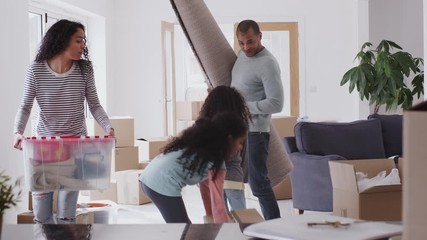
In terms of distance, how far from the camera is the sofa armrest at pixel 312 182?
5180 millimetres

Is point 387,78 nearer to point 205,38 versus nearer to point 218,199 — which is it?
point 205,38

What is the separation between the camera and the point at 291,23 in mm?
10367

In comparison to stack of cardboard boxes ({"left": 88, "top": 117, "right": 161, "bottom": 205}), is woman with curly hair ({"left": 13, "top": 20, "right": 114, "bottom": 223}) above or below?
above

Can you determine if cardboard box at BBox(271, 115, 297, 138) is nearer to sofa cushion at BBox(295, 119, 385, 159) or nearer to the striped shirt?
sofa cushion at BBox(295, 119, 385, 159)

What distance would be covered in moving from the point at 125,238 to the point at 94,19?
8.68 metres

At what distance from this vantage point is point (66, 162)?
273 cm

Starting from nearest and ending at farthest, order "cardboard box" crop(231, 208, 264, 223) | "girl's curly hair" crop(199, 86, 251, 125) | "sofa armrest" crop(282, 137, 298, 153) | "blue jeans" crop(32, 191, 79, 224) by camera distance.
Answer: "cardboard box" crop(231, 208, 264, 223), "girl's curly hair" crop(199, 86, 251, 125), "blue jeans" crop(32, 191, 79, 224), "sofa armrest" crop(282, 137, 298, 153)

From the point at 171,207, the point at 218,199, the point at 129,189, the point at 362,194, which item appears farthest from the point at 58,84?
the point at 129,189

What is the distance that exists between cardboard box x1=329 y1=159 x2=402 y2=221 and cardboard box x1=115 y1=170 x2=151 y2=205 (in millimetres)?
3322

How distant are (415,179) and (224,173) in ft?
6.48

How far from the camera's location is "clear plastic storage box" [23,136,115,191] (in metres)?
2.73

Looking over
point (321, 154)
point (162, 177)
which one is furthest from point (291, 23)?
point (162, 177)

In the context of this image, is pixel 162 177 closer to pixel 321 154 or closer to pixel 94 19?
pixel 321 154

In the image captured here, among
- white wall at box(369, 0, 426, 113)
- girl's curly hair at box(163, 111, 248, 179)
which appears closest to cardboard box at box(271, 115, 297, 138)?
white wall at box(369, 0, 426, 113)
